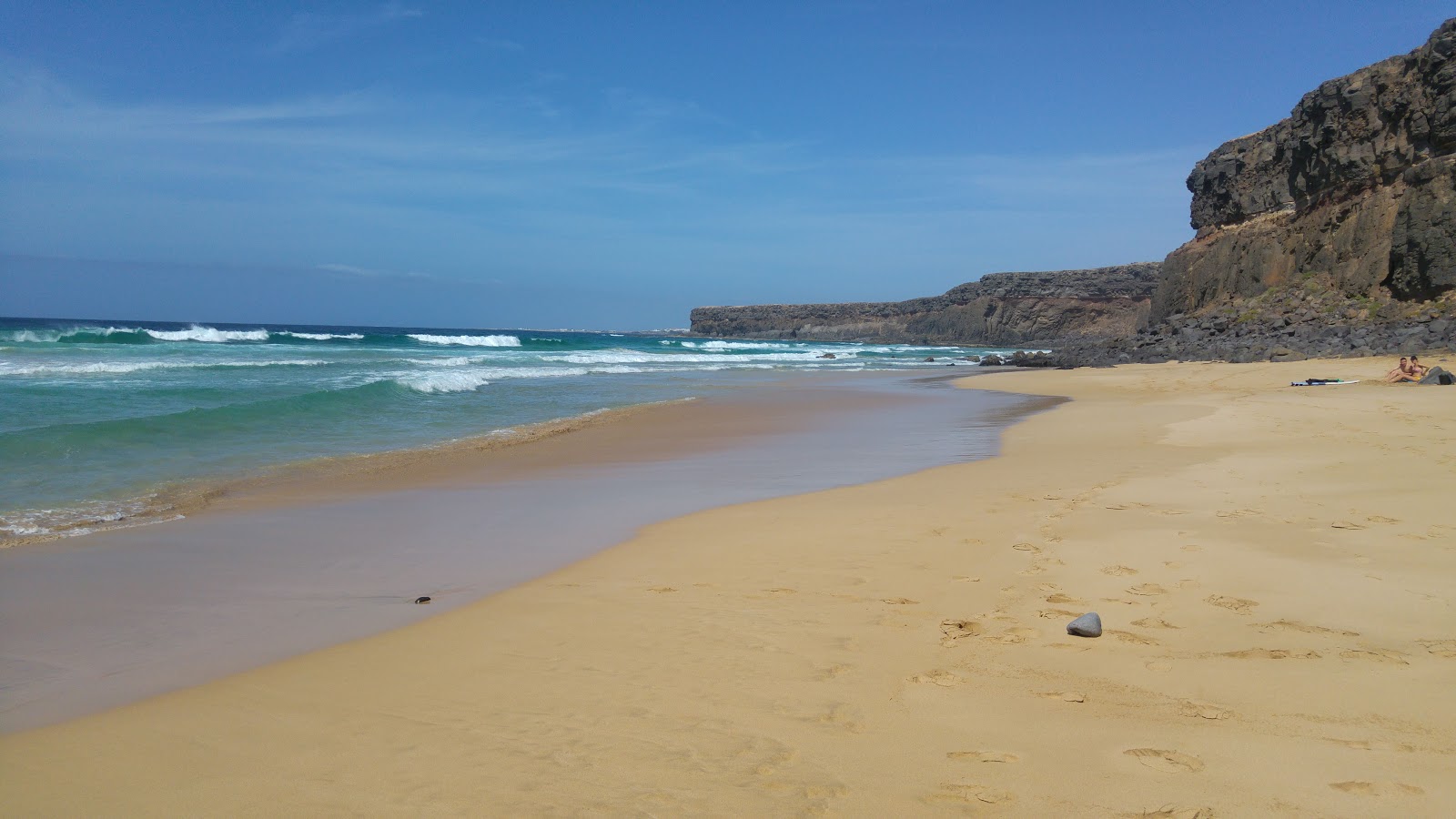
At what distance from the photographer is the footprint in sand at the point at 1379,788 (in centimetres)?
220

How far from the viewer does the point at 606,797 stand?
237 cm

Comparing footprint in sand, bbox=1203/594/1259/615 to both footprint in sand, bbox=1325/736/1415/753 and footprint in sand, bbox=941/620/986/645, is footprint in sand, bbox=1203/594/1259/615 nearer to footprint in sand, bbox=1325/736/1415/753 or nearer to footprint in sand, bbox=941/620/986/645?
footprint in sand, bbox=941/620/986/645

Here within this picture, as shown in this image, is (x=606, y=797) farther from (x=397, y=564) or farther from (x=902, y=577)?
(x=397, y=564)

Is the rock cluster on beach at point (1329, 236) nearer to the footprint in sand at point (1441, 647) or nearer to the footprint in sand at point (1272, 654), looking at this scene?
the footprint in sand at point (1441, 647)

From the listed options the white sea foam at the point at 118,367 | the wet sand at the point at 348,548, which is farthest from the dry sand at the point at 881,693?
the white sea foam at the point at 118,367

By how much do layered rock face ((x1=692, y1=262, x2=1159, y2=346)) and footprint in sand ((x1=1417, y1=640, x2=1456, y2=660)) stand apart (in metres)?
68.3

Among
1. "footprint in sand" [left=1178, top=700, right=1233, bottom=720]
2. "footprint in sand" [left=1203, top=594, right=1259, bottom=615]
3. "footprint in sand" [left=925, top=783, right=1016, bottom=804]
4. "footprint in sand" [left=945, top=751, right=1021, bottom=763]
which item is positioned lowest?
"footprint in sand" [left=925, top=783, right=1016, bottom=804]

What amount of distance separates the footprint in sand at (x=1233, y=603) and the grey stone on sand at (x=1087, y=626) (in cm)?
68

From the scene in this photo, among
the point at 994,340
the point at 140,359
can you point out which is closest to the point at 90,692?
the point at 140,359

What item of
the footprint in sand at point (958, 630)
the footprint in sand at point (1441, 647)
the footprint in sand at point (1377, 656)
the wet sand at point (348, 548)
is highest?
the footprint in sand at point (1441, 647)

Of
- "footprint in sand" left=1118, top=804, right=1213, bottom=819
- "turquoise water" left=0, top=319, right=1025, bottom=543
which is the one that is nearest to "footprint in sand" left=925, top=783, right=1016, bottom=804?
"footprint in sand" left=1118, top=804, right=1213, bottom=819

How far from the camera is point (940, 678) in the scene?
3.14 m

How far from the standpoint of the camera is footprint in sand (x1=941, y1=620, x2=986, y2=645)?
3.56m

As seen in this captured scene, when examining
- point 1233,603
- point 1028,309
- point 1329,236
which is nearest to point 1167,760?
point 1233,603
